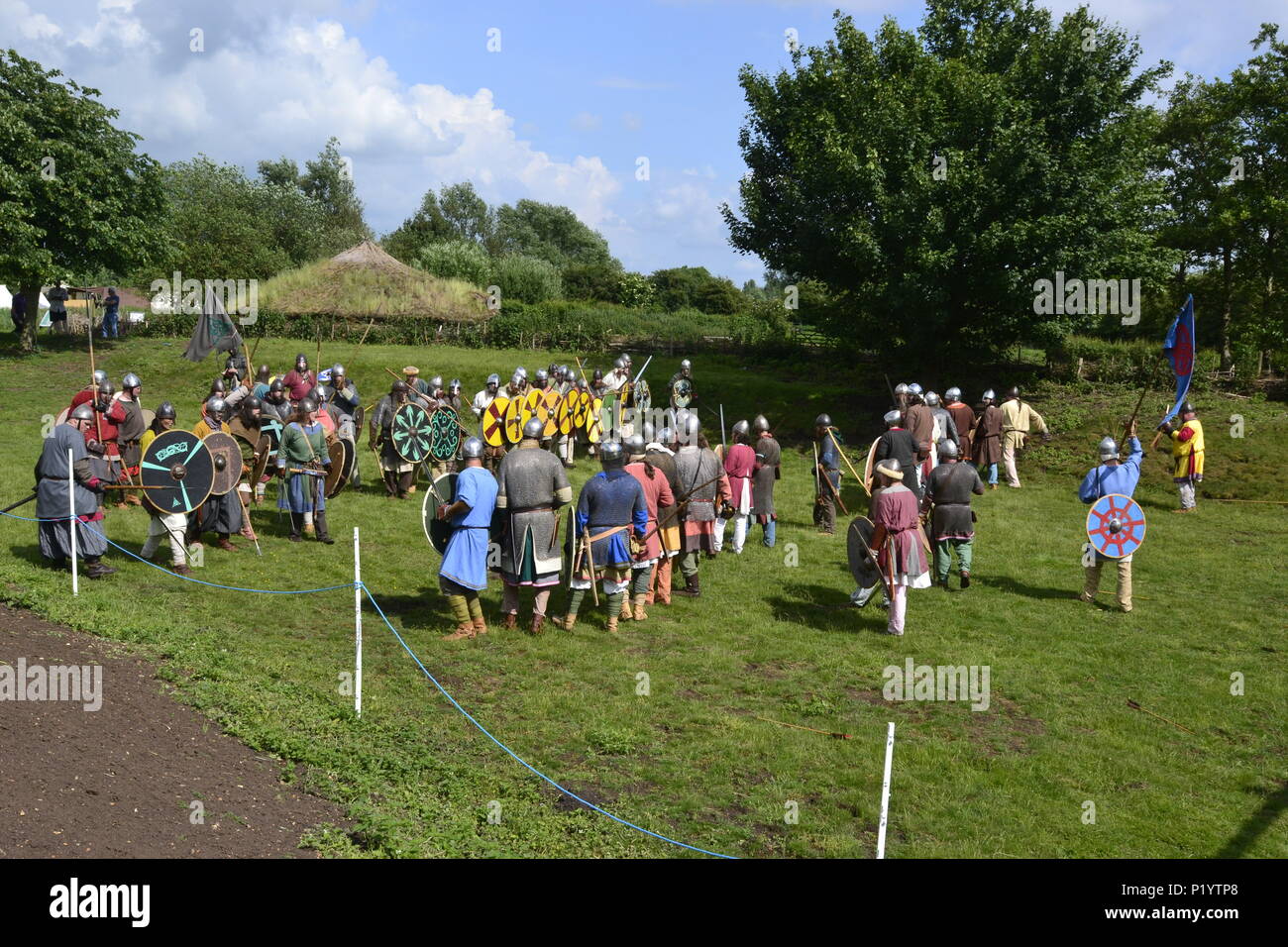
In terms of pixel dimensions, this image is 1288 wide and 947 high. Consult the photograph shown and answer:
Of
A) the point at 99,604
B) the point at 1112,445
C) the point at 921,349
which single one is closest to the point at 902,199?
the point at 921,349

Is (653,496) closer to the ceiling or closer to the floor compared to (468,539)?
closer to the ceiling

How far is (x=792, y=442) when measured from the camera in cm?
2217

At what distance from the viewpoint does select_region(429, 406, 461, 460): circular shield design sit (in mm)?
15211

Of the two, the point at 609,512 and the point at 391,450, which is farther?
the point at 391,450

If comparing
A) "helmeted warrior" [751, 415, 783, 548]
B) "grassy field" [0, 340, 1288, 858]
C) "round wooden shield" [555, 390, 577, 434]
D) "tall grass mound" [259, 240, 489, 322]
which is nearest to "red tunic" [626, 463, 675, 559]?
"grassy field" [0, 340, 1288, 858]

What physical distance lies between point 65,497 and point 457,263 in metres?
36.0

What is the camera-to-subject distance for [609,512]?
9.52 m

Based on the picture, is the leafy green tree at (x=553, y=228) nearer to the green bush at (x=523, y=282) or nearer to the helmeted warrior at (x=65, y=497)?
the green bush at (x=523, y=282)

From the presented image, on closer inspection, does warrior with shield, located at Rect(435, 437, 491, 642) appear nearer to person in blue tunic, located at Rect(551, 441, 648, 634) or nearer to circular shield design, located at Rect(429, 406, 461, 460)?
person in blue tunic, located at Rect(551, 441, 648, 634)

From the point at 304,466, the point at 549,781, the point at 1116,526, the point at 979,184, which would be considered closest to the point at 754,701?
the point at 549,781

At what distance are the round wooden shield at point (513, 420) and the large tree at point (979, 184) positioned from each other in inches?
343

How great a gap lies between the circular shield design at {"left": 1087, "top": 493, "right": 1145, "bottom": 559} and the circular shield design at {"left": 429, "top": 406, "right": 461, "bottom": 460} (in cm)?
908

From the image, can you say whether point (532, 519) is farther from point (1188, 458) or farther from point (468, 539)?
point (1188, 458)

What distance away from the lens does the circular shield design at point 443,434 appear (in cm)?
1521
